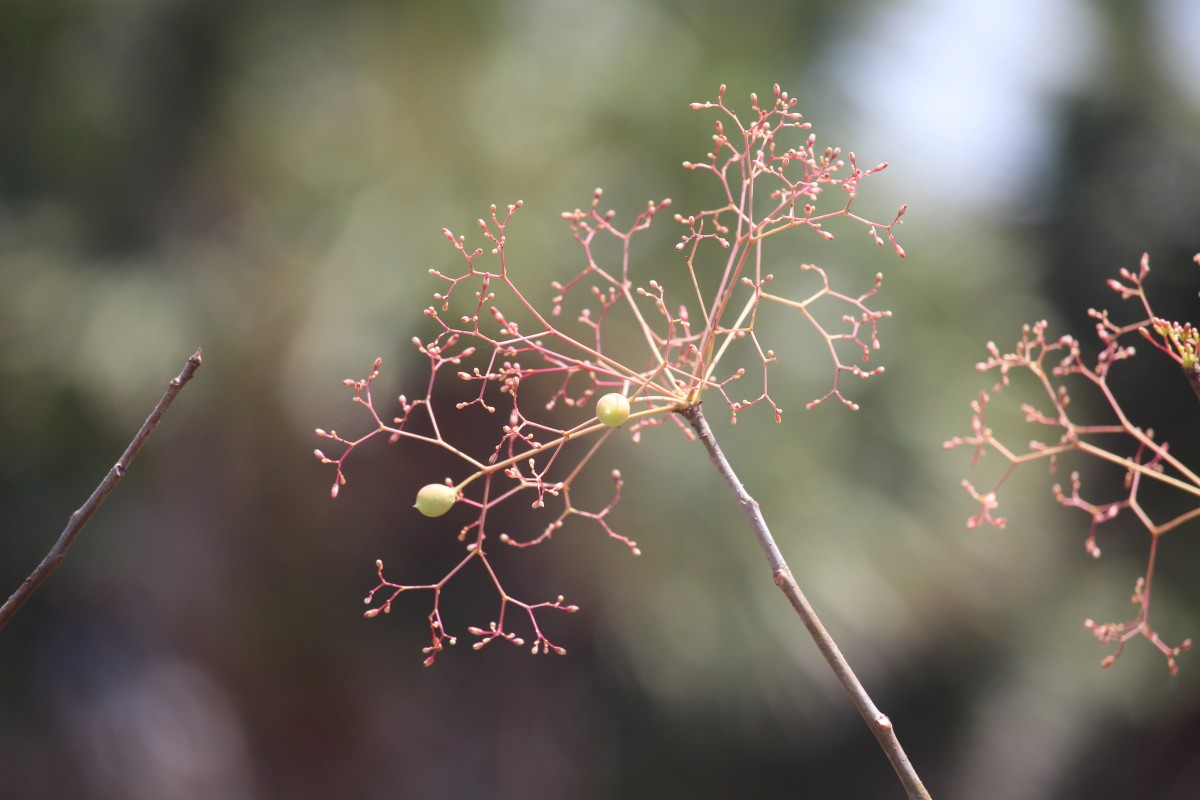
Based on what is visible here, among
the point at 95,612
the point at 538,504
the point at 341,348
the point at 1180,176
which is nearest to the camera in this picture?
the point at 538,504

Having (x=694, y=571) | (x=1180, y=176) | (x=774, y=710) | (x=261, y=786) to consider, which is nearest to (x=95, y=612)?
(x=261, y=786)

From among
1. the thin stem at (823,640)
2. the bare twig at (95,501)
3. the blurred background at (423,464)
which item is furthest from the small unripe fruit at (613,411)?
the blurred background at (423,464)

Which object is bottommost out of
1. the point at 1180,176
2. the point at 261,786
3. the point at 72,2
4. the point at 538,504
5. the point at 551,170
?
the point at 538,504

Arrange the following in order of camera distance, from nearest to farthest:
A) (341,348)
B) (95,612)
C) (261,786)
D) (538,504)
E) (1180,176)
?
(538,504), (341,348), (95,612), (261,786), (1180,176)

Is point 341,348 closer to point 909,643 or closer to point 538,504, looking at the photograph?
point 909,643

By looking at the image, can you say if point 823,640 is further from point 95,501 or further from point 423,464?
point 423,464

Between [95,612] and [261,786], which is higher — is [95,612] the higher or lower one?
the higher one
